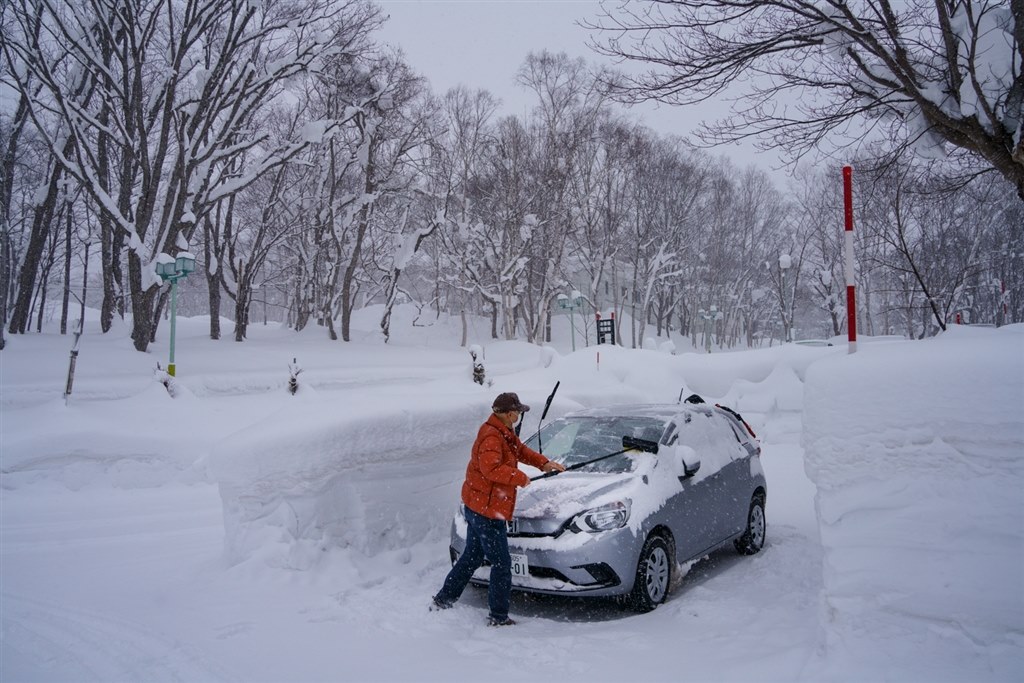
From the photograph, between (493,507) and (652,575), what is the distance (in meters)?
1.36

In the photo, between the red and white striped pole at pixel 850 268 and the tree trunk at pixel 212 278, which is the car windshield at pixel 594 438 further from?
the tree trunk at pixel 212 278

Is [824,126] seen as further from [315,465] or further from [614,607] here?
[315,465]

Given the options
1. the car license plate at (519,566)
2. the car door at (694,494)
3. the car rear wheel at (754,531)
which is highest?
the car door at (694,494)

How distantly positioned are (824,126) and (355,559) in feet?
19.3

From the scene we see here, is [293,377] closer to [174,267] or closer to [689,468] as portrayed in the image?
[174,267]

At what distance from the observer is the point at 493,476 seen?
477 cm

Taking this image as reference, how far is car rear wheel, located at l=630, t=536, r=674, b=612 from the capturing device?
4.97 meters

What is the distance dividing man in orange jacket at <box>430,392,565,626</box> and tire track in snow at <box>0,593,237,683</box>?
173 centimetres

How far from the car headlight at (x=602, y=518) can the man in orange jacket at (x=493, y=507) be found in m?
0.52

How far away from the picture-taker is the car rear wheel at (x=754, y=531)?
6.66m

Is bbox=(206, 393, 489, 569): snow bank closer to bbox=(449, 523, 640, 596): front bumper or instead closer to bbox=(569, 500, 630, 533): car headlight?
bbox=(449, 523, 640, 596): front bumper

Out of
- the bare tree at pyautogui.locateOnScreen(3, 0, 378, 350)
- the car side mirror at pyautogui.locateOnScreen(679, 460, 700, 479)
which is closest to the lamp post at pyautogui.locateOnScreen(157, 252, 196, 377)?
the bare tree at pyautogui.locateOnScreen(3, 0, 378, 350)

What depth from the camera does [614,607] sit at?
5.23 m

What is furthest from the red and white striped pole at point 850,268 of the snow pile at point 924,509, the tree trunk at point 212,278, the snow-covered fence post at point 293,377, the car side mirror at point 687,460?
the tree trunk at point 212,278
